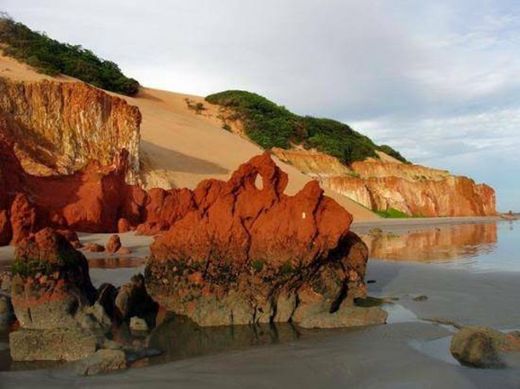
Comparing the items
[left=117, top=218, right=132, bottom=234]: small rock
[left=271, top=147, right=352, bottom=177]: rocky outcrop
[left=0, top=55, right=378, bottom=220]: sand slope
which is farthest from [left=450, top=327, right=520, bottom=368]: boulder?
[left=271, top=147, right=352, bottom=177]: rocky outcrop

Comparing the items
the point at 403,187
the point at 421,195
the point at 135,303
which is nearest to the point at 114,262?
the point at 135,303

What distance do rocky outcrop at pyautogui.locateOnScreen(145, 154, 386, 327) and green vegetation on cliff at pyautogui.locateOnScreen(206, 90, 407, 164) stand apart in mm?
62315

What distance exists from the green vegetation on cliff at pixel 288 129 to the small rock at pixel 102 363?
6553 cm

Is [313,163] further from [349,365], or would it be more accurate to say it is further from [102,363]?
[102,363]

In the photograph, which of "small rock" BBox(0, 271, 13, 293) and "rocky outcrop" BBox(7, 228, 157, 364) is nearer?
"rocky outcrop" BBox(7, 228, 157, 364)

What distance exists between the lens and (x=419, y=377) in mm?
5449

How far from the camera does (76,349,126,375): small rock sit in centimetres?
577

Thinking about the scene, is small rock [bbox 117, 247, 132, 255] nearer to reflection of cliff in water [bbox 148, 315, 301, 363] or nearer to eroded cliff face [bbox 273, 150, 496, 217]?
reflection of cliff in water [bbox 148, 315, 301, 363]

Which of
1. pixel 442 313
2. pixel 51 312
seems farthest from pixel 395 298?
pixel 51 312

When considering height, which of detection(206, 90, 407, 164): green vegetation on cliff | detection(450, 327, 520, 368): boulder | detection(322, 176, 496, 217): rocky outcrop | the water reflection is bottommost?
the water reflection

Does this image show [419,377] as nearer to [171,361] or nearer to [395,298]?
[171,361]

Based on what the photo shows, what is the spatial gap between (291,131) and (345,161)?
856cm

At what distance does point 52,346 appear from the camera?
644cm

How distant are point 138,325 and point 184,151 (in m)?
43.0
